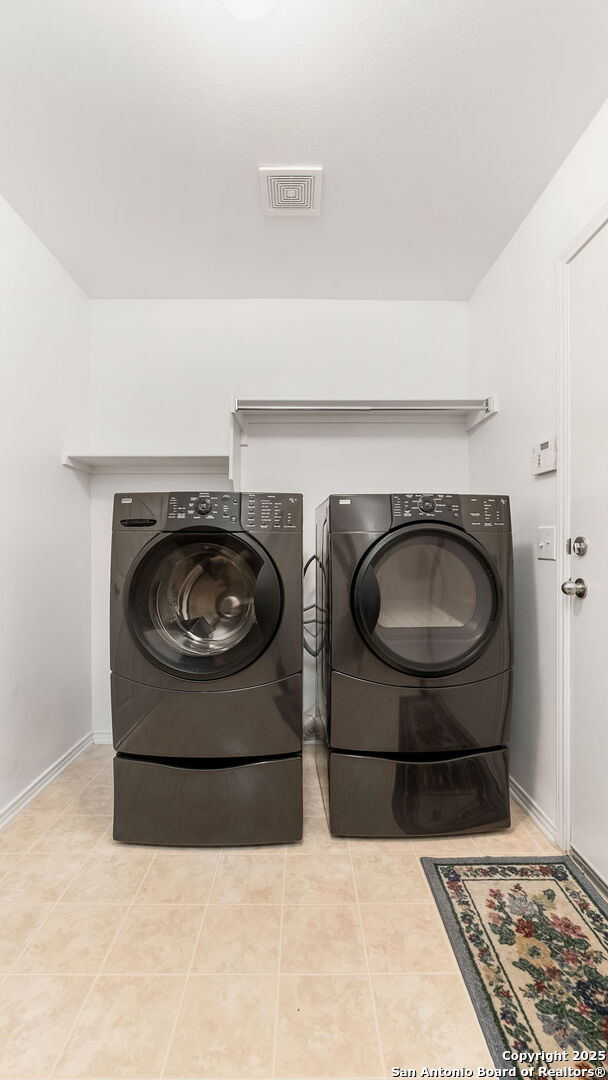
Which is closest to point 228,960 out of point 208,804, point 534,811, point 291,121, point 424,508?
point 208,804

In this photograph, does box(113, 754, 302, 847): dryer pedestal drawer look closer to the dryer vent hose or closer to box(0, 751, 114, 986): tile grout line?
box(0, 751, 114, 986): tile grout line

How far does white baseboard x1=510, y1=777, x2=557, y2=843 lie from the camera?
175cm

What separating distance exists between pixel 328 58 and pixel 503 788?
2.27 meters

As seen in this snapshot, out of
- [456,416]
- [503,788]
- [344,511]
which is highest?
[456,416]

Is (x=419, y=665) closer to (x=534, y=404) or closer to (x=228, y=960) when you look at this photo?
(x=228, y=960)

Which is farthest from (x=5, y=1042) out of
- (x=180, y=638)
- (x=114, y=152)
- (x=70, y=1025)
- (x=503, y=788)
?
(x=114, y=152)

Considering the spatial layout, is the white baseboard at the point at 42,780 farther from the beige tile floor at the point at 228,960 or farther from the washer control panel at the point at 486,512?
the washer control panel at the point at 486,512

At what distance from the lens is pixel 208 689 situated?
1.70 metres

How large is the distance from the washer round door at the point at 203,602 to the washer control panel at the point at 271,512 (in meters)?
0.06

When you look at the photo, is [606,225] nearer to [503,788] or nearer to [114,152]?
[114,152]

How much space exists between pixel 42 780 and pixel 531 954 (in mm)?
1887

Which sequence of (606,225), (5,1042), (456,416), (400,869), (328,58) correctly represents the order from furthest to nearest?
1. (456,416)
2. (400,869)
3. (606,225)
4. (328,58)
5. (5,1042)

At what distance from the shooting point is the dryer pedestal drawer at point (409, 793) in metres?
1.74

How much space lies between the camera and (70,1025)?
3.58ft
